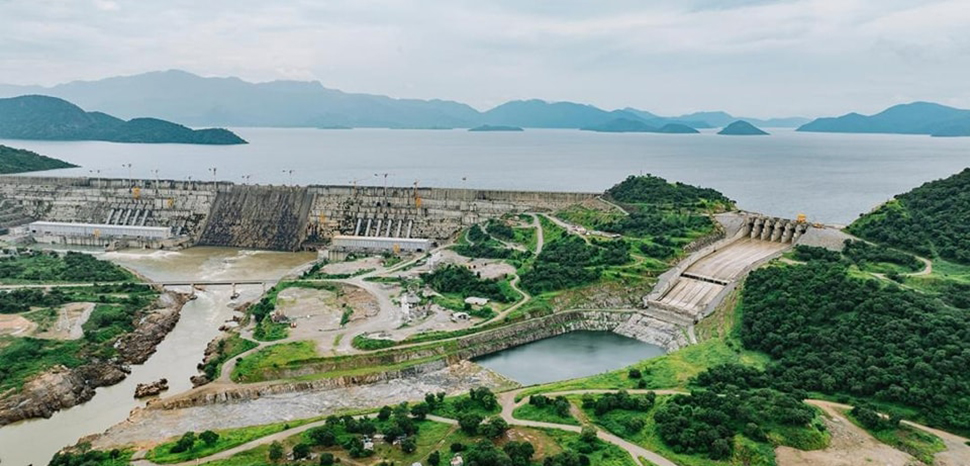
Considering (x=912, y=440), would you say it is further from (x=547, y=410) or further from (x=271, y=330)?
(x=271, y=330)

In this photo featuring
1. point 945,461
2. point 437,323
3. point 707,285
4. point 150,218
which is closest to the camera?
point 945,461

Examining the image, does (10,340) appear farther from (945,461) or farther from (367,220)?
(945,461)

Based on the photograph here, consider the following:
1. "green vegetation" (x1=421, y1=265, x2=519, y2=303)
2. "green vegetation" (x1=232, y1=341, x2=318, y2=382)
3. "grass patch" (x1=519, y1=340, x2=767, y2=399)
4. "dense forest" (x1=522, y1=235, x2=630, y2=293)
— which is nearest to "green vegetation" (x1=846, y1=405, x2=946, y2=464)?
"grass patch" (x1=519, y1=340, x2=767, y2=399)

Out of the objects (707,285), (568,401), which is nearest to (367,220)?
(707,285)

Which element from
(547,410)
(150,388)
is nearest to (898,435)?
(547,410)

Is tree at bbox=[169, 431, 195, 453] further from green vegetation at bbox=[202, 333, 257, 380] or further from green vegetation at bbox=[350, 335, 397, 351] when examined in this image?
green vegetation at bbox=[350, 335, 397, 351]
